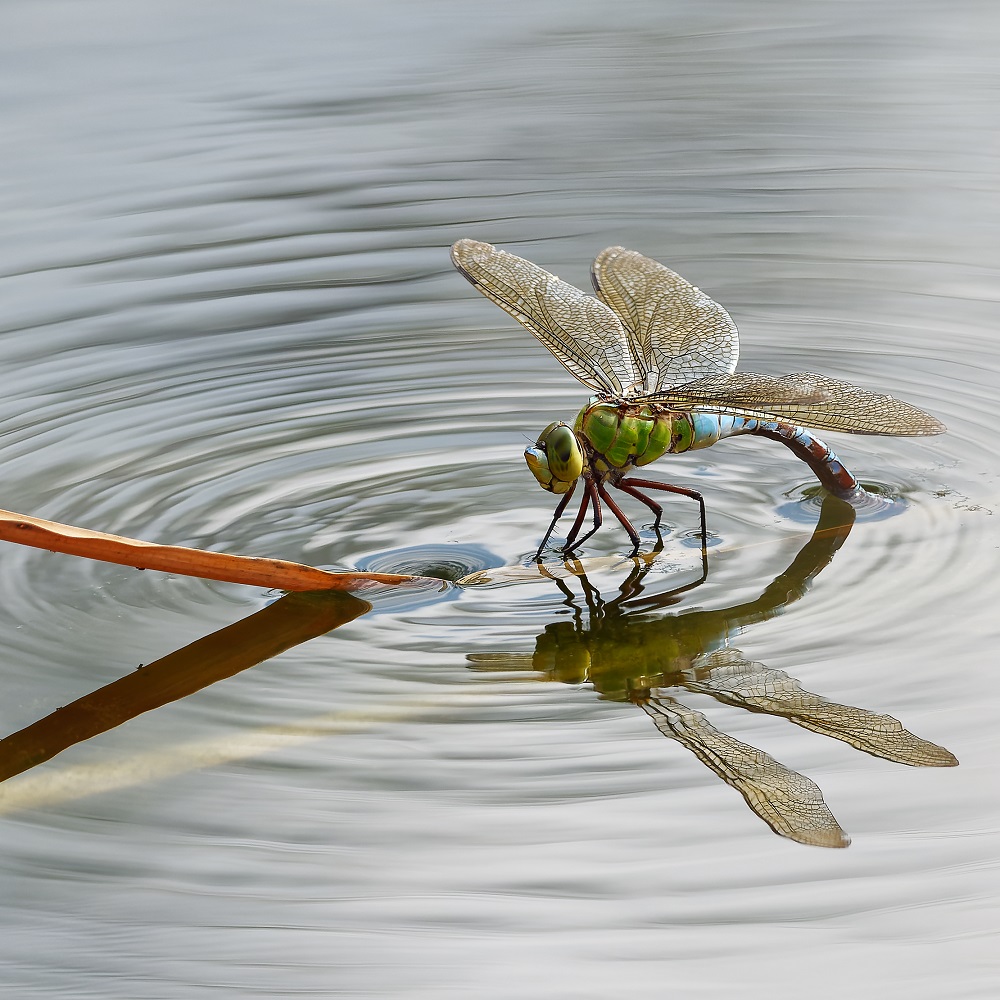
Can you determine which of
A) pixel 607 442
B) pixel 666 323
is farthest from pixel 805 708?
pixel 666 323

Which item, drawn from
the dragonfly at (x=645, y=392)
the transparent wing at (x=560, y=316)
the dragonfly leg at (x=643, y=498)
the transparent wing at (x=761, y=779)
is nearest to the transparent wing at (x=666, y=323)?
the dragonfly at (x=645, y=392)

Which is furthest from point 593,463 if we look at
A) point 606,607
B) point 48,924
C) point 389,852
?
point 48,924

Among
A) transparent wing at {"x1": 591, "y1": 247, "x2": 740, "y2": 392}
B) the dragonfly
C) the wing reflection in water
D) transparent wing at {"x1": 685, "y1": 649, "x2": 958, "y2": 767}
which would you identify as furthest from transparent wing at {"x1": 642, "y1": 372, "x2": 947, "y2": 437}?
transparent wing at {"x1": 685, "y1": 649, "x2": 958, "y2": 767}

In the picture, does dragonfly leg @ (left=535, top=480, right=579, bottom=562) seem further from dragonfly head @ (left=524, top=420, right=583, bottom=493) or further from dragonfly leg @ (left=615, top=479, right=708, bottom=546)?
dragonfly leg @ (left=615, top=479, right=708, bottom=546)

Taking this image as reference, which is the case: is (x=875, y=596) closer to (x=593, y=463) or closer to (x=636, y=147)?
(x=593, y=463)

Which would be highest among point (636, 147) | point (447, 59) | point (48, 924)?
point (447, 59)

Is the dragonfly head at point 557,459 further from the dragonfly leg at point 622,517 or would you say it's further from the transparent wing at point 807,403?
the transparent wing at point 807,403

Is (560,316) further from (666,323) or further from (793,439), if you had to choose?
(793,439)
